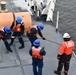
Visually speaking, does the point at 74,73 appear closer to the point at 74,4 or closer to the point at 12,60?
the point at 12,60

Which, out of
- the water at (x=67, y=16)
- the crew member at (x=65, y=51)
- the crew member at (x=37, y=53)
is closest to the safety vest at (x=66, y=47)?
the crew member at (x=65, y=51)

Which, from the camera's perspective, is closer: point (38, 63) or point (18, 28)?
point (38, 63)

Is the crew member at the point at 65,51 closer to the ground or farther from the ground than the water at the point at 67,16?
farther from the ground

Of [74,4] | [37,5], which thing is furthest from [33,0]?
[74,4]

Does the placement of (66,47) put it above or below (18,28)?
above

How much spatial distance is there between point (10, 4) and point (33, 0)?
1777 millimetres

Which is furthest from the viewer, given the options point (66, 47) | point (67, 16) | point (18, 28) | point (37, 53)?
point (67, 16)

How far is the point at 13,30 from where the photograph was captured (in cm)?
1078

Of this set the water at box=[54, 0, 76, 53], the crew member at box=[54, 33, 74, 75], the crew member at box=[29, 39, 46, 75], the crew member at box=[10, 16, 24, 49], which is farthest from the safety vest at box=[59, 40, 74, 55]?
the water at box=[54, 0, 76, 53]

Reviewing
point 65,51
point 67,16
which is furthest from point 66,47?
point 67,16

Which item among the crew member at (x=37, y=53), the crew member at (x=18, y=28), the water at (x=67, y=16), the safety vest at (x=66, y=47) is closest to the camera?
the crew member at (x=37, y=53)

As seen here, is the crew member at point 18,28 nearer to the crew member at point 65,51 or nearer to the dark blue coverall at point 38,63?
the dark blue coverall at point 38,63

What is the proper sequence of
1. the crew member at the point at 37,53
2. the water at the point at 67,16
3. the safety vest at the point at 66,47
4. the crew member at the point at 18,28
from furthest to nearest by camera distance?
the water at the point at 67,16 < the crew member at the point at 18,28 < the safety vest at the point at 66,47 < the crew member at the point at 37,53

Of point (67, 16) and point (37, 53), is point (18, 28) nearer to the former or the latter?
point (37, 53)
